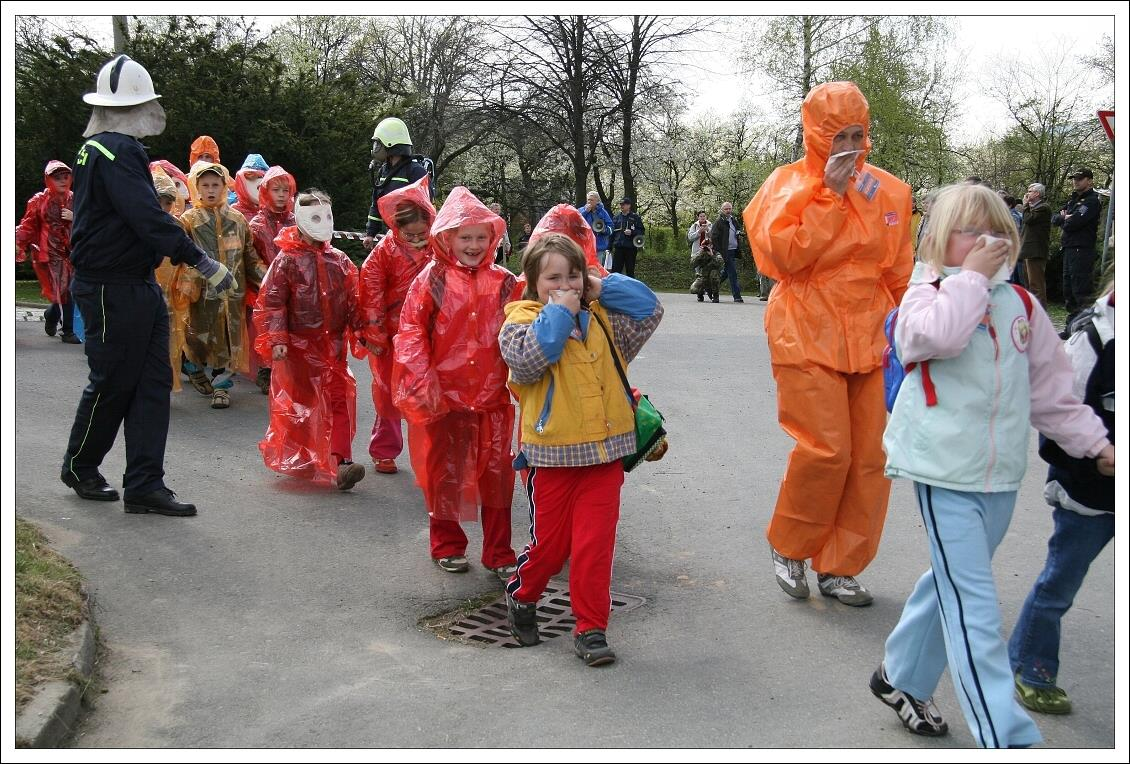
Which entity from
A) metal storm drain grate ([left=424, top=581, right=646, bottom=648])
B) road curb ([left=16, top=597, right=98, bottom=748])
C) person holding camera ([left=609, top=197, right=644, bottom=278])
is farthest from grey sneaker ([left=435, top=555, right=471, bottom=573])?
person holding camera ([left=609, top=197, right=644, bottom=278])

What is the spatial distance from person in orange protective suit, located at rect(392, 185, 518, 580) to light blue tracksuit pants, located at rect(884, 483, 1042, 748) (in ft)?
6.71

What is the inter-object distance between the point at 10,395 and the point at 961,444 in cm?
274

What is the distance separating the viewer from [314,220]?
20.1ft

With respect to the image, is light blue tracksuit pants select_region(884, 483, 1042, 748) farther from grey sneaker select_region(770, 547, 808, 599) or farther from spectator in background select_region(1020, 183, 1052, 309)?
spectator in background select_region(1020, 183, 1052, 309)

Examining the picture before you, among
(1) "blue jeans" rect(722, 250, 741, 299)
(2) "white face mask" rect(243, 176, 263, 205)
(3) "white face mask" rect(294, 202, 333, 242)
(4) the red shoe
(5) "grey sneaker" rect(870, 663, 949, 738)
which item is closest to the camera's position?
(5) "grey sneaker" rect(870, 663, 949, 738)

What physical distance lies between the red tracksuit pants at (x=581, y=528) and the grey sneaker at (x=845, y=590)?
3.42 ft

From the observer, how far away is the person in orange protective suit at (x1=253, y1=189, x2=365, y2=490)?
6145mm

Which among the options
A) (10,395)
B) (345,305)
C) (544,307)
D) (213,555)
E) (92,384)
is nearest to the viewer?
(10,395)

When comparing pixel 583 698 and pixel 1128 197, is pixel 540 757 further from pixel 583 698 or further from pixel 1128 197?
pixel 1128 197

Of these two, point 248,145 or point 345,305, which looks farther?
point 248,145

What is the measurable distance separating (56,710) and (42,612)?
0.73 meters

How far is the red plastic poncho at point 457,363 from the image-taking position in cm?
470

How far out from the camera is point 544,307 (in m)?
3.91

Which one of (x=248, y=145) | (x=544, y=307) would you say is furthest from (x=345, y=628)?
(x=248, y=145)
